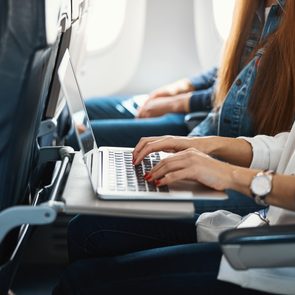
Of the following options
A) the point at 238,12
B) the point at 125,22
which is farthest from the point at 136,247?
the point at 125,22

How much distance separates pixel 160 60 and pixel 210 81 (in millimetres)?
601

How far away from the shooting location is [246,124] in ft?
6.24

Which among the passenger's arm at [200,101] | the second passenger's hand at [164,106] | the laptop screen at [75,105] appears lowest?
the second passenger's hand at [164,106]

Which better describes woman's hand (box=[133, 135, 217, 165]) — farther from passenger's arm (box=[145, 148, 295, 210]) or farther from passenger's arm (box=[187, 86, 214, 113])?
passenger's arm (box=[187, 86, 214, 113])

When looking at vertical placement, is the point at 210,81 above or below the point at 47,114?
below

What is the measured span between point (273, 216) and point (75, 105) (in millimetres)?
502

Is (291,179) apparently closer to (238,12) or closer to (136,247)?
(136,247)

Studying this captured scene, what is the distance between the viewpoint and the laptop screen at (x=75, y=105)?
4.08ft

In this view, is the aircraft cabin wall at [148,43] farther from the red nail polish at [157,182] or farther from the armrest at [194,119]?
the red nail polish at [157,182]

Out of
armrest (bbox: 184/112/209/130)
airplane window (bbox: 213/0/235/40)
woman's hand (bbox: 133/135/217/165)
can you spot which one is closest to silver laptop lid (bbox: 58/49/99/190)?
woman's hand (bbox: 133/135/217/165)

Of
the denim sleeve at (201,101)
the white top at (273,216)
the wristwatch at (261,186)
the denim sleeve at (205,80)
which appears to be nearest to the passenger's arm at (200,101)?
the denim sleeve at (201,101)

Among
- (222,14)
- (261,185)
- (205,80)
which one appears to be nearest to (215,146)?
(261,185)

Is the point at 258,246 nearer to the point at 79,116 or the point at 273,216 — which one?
the point at 273,216

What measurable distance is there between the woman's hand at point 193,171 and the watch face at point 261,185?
0.05 meters
